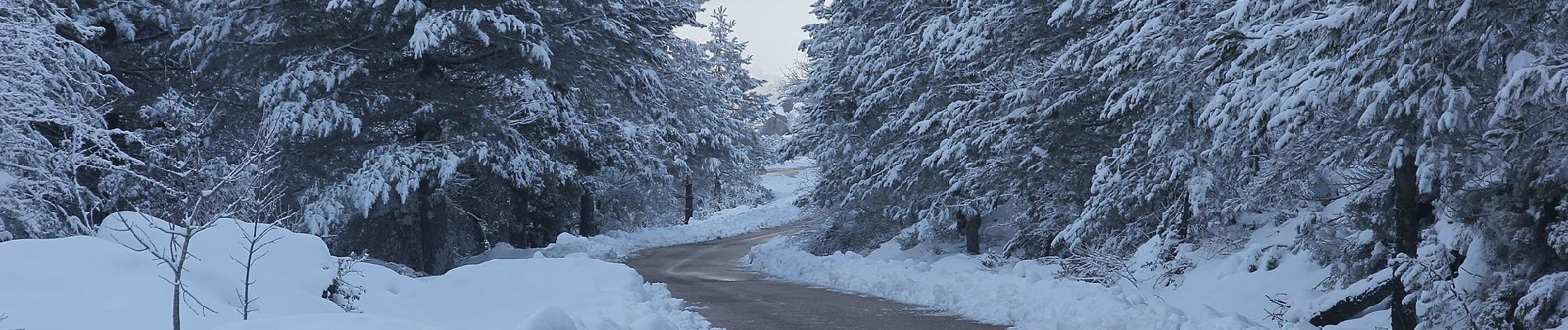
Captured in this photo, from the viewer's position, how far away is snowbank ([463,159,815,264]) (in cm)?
2359

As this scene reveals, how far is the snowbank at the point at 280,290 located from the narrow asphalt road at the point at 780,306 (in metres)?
0.72

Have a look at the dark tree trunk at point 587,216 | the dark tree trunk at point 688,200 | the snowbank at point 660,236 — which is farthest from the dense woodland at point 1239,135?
the dark tree trunk at point 688,200

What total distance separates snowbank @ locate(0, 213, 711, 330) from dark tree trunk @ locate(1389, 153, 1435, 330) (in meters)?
6.27

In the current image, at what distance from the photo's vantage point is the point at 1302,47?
8516 millimetres

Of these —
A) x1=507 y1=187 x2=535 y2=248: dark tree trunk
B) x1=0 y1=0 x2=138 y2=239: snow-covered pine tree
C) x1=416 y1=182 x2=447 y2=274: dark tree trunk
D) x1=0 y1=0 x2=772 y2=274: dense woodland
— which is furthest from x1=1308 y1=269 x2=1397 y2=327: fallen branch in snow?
x1=507 y1=187 x2=535 y2=248: dark tree trunk

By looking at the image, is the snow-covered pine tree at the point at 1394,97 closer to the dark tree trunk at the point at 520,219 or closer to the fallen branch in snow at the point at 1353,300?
the fallen branch in snow at the point at 1353,300

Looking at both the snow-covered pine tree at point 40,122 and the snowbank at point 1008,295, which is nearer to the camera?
the snowbank at point 1008,295

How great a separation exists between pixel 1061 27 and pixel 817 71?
33.0 feet

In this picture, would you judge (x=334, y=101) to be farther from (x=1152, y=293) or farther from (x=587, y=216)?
(x=587, y=216)

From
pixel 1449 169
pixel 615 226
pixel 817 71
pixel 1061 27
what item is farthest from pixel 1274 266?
pixel 615 226

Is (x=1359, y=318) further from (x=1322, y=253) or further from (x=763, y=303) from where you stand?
(x=763, y=303)

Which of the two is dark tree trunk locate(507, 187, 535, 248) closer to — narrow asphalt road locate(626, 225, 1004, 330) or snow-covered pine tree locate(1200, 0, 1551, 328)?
narrow asphalt road locate(626, 225, 1004, 330)

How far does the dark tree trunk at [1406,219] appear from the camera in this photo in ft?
29.0

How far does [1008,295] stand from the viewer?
12.8m
